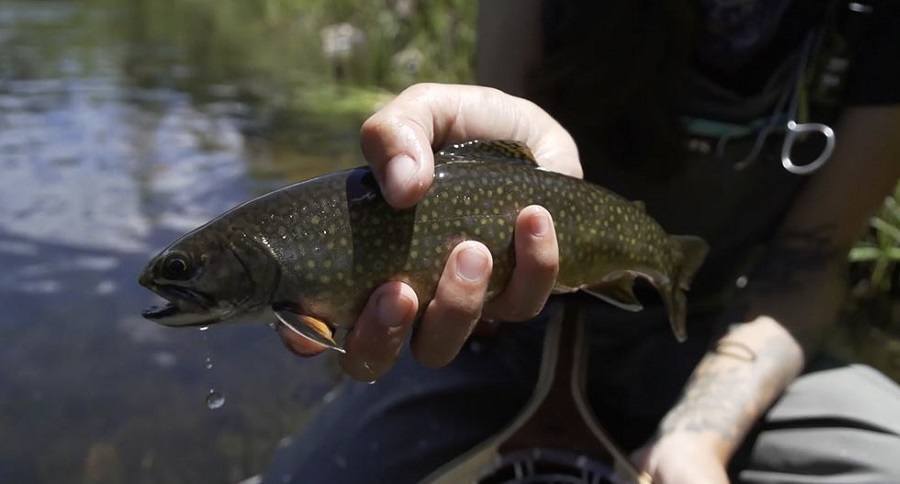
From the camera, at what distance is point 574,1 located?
2654 millimetres

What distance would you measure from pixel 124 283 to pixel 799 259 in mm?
3254

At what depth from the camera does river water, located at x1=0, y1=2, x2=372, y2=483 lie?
3.38 m

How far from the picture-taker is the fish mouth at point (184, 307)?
5.24 ft

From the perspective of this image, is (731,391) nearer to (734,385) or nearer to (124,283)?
(734,385)

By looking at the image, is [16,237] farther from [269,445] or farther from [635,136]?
[635,136]

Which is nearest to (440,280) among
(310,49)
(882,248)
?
(882,248)

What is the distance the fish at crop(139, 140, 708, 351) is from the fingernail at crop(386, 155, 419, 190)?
0.08 metres

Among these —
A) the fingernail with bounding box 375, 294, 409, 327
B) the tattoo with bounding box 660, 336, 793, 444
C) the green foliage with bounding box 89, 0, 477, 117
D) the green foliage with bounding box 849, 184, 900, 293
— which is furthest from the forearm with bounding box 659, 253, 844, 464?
the green foliage with bounding box 89, 0, 477, 117

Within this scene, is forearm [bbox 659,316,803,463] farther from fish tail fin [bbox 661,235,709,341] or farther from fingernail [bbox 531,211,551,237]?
fingernail [bbox 531,211,551,237]

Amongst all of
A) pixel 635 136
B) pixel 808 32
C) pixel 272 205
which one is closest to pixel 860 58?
pixel 808 32

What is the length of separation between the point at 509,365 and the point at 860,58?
134 centimetres

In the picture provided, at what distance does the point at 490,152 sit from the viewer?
187cm

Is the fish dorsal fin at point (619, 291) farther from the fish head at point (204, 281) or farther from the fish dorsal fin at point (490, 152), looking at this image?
the fish head at point (204, 281)

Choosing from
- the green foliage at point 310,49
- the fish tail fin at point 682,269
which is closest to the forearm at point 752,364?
the fish tail fin at point 682,269
